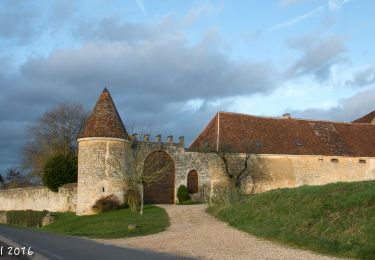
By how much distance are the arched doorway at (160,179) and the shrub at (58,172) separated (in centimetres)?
682

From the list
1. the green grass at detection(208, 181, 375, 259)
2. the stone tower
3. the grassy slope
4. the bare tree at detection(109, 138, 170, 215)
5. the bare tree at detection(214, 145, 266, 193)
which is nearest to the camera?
the green grass at detection(208, 181, 375, 259)

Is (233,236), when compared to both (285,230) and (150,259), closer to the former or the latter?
(285,230)

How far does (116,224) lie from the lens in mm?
22531

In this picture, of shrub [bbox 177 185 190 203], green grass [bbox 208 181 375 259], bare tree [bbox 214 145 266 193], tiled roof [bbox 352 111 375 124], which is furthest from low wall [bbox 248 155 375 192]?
green grass [bbox 208 181 375 259]

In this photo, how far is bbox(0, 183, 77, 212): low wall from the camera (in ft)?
111

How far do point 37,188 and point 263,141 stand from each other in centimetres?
1793

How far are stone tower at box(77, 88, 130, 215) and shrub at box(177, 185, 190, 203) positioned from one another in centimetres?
451

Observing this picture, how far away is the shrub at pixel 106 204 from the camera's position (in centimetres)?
2950

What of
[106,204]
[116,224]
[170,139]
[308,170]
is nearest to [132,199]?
[106,204]

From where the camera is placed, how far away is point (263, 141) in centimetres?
3662

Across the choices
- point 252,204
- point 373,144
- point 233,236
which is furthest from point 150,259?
point 373,144

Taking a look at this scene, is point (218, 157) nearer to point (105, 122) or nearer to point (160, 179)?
point (160, 179)

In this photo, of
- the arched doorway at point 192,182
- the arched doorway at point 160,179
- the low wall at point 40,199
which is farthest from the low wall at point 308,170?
the low wall at point 40,199

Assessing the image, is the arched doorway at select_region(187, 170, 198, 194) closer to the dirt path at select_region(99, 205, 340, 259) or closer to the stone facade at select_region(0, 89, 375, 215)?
the stone facade at select_region(0, 89, 375, 215)
